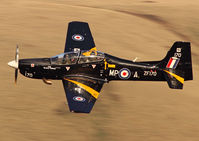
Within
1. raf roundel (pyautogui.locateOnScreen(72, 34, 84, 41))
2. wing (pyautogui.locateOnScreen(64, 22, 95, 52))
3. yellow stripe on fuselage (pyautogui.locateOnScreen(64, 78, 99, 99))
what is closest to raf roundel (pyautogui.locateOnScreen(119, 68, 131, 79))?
yellow stripe on fuselage (pyautogui.locateOnScreen(64, 78, 99, 99))

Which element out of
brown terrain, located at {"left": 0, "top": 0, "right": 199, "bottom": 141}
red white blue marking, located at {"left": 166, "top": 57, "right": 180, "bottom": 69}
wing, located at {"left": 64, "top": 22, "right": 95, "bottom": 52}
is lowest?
brown terrain, located at {"left": 0, "top": 0, "right": 199, "bottom": 141}

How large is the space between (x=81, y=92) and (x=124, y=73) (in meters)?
3.60

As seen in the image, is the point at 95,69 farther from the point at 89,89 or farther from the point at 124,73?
the point at 89,89

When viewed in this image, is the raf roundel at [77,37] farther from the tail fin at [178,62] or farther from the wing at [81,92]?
the tail fin at [178,62]

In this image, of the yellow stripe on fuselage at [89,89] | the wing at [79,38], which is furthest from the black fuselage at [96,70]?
Answer: the wing at [79,38]

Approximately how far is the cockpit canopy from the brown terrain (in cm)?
199

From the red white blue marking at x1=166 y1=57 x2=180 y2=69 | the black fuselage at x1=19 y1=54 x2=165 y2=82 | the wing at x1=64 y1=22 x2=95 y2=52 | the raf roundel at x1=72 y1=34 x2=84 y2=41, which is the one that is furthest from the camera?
the raf roundel at x1=72 y1=34 x2=84 y2=41

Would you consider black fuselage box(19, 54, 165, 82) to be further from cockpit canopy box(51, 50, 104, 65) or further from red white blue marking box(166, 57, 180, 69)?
red white blue marking box(166, 57, 180, 69)

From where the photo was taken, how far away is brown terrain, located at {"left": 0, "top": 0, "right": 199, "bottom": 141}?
1736 centimetres

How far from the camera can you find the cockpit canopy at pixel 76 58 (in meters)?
19.5

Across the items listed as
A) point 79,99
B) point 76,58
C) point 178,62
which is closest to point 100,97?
point 76,58

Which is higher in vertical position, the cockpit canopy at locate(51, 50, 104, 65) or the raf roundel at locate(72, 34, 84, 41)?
the raf roundel at locate(72, 34, 84, 41)

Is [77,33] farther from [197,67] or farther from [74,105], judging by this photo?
[197,67]

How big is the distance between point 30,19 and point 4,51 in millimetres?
8758
